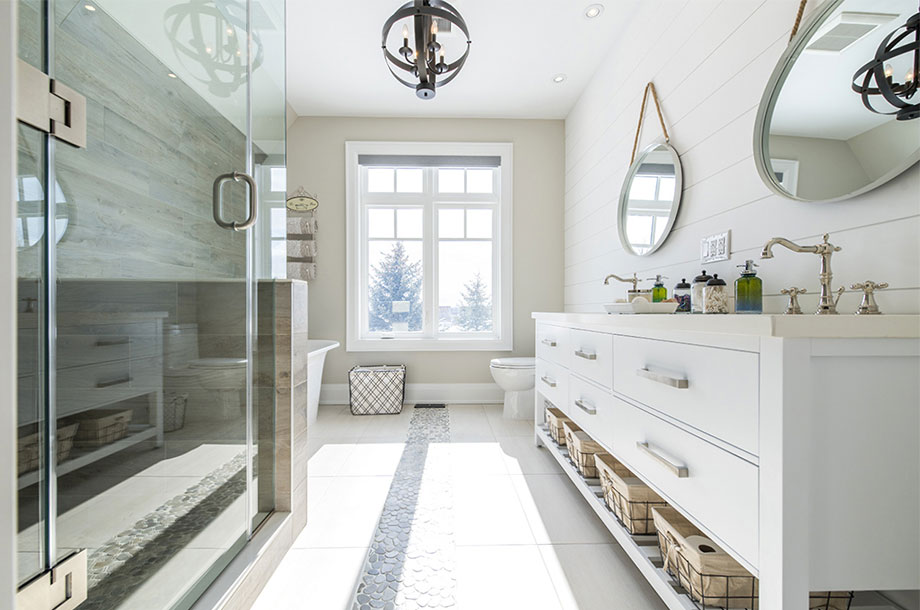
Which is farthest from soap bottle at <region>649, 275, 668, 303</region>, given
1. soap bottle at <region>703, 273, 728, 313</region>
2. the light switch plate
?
soap bottle at <region>703, 273, 728, 313</region>

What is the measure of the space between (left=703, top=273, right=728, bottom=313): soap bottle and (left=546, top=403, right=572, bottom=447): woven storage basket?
3.08 ft

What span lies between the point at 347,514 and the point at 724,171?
2154 millimetres

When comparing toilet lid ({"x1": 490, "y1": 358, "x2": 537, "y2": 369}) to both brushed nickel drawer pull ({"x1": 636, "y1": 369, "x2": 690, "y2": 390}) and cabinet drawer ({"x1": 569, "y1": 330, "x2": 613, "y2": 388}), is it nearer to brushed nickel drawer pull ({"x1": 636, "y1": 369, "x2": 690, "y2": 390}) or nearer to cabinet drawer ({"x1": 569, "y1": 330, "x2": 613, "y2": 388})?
cabinet drawer ({"x1": 569, "y1": 330, "x2": 613, "y2": 388})

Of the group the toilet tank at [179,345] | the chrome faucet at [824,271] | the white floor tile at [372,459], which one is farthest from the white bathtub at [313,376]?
the chrome faucet at [824,271]

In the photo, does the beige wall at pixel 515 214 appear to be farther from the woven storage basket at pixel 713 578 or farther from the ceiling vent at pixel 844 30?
the woven storage basket at pixel 713 578

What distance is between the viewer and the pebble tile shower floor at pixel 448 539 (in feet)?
4.02

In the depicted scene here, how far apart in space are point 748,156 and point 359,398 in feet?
9.79

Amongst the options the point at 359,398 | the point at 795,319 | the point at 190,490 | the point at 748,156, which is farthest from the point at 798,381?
the point at 359,398

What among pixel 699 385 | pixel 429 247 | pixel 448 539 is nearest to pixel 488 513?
pixel 448 539

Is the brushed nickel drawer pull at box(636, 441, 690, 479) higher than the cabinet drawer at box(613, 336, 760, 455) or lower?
lower

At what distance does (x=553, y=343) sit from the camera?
7.07ft

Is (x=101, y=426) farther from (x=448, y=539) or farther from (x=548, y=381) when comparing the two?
(x=548, y=381)

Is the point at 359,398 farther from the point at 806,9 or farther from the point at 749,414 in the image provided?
the point at 806,9

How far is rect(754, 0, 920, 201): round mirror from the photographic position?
101 centimetres
